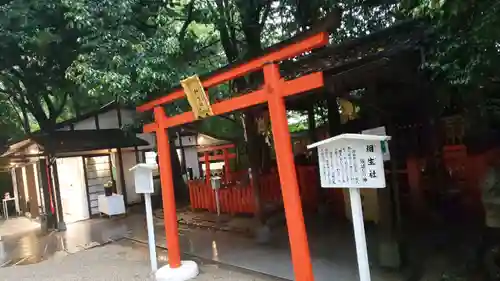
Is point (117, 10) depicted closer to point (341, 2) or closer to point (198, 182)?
point (341, 2)

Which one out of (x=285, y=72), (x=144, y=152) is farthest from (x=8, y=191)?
(x=285, y=72)

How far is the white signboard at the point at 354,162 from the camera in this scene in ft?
14.7

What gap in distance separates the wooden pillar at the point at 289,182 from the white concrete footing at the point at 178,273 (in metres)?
3.22

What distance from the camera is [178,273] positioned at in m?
7.83

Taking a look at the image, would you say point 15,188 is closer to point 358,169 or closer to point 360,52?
point 360,52

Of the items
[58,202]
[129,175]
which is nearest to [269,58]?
[58,202]

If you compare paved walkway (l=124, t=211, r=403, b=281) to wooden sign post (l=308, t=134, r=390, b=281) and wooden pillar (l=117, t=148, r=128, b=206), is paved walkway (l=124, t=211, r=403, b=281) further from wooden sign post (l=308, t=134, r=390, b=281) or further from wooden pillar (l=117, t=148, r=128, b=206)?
wooden pillar (l=117, t=148, r=128, b=206)

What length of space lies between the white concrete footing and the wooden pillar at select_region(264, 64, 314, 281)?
3.22m

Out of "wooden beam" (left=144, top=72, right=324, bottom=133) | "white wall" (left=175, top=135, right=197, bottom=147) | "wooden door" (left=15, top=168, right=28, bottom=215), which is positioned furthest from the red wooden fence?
"wooden door" (left=15, top=168, right=28, bottom=215)

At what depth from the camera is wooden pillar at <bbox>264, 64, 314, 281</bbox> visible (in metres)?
5.27

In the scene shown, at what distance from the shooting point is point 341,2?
862 centimetres

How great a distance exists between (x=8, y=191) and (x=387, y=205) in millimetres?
23715

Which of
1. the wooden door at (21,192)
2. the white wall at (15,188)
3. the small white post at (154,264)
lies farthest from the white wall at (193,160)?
the small white post at (154,264)

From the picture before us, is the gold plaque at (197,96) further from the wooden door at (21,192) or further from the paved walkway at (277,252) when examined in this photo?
the wooden door at (21,192)
